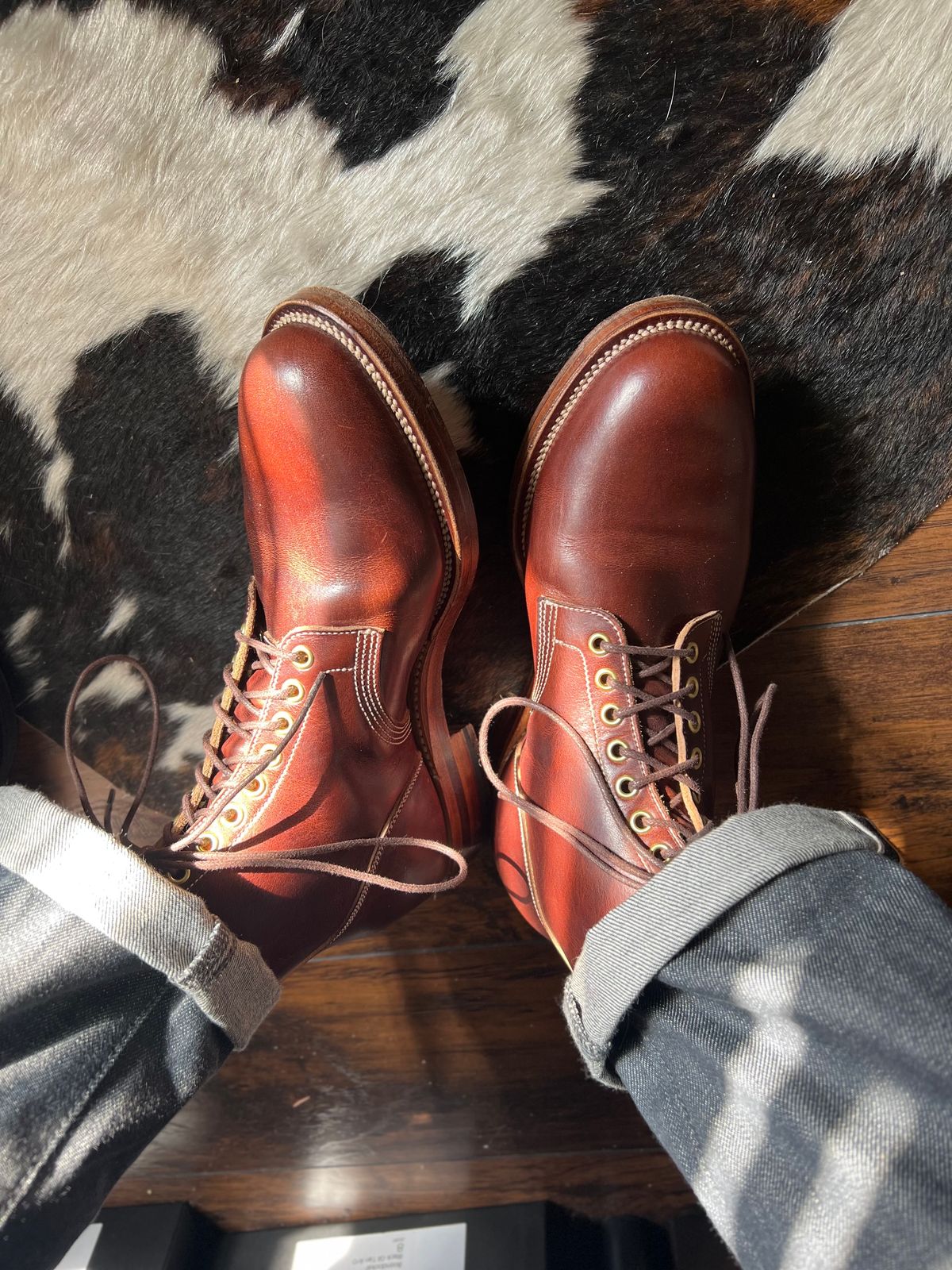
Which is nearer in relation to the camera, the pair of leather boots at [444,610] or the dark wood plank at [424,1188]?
the pair of leather boots at [444,610]

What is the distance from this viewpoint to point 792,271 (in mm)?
725

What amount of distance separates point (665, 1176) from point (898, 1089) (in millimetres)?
612

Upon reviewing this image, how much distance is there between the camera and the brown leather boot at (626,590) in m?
0.69

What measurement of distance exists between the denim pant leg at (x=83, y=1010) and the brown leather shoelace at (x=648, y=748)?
26 cm

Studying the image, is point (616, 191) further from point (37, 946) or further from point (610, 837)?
point (37, 946)

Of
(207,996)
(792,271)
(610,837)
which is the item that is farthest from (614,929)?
(792,271)

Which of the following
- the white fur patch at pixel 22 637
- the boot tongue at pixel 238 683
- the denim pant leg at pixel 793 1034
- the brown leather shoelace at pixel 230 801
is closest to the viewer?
the denim pant leg at pixel 793 1034

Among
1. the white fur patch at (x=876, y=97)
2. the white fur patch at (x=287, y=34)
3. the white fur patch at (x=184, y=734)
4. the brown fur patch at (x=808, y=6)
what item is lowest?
the white fur patch at (x=184, y=734)

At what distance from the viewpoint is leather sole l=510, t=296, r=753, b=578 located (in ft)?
2.28

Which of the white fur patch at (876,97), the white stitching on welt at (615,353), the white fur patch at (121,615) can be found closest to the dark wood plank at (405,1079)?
the white fur patch at (121,615)

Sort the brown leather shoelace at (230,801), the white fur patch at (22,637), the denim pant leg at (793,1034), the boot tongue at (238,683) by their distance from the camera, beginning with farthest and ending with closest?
the white fur patch at (22,637), the boot tongue at (238,683), the brown leather shoelace at (230,801), the denim pant leg at (793,1034)

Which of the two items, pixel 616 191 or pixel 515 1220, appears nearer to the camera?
pixel 616 191

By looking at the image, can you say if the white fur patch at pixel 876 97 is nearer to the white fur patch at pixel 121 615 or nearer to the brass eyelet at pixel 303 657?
the brass eyelet at pixel 303 657

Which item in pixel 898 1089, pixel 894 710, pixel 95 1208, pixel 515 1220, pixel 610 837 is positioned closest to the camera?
pixel 898 1089
